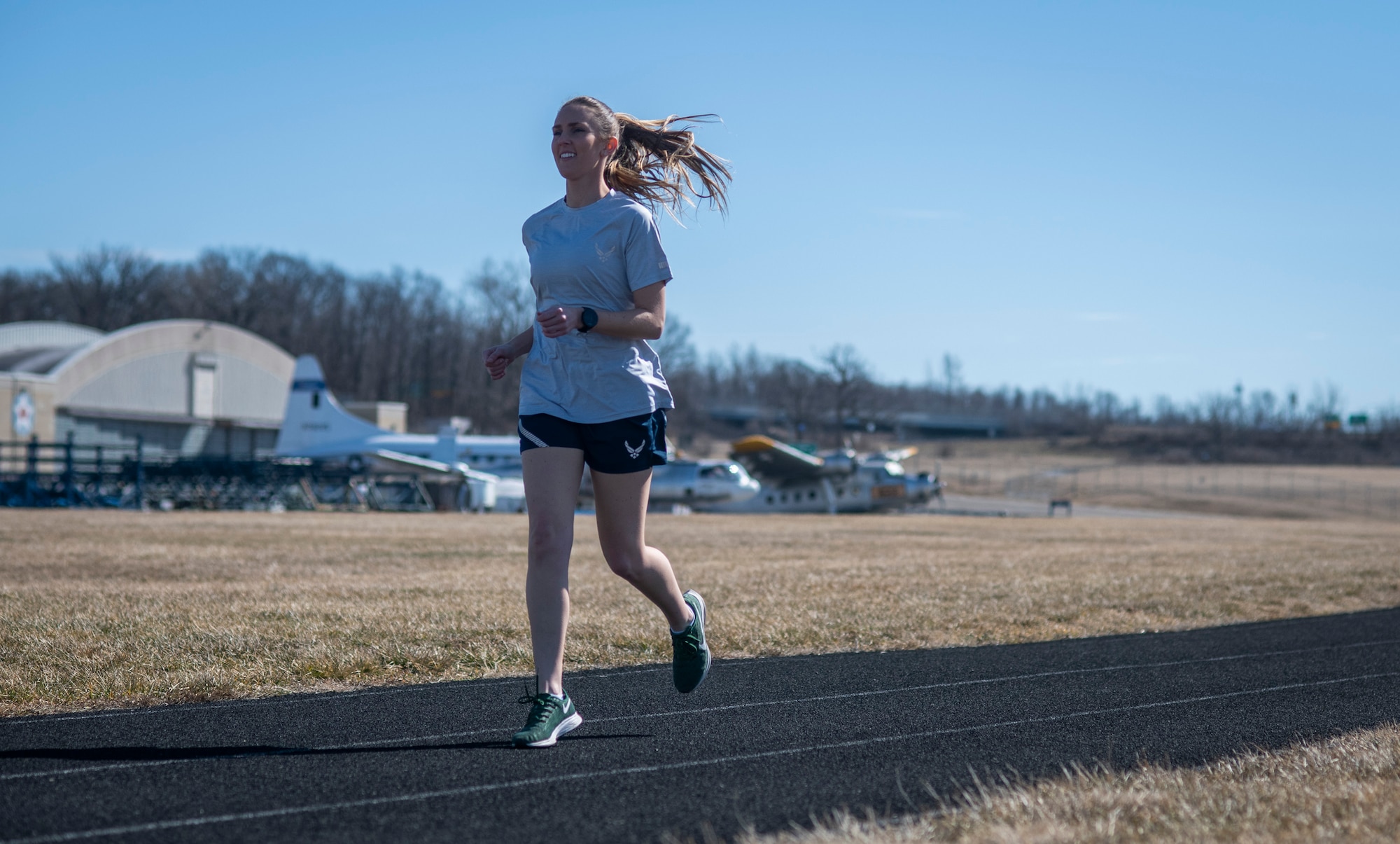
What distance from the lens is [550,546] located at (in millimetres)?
3707

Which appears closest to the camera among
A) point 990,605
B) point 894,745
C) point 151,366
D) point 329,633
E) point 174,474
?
point 894,745

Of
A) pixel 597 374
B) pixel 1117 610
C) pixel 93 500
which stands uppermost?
pixel 597 374

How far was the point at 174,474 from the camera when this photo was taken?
32.8 meters

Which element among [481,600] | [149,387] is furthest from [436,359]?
[481,600]

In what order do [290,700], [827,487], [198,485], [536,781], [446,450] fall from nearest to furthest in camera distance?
[536,781] < [290,700] < [198,485] < [827,487] < [446,450]

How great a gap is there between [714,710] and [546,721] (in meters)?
0.88

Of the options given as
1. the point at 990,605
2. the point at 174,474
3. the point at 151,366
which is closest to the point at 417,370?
the point at 151,366

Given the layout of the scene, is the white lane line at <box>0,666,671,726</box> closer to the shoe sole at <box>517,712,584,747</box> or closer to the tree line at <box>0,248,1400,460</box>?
the shoe sole at <box>517,712,584,747</box>

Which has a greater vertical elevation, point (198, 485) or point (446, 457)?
point (446, 457)

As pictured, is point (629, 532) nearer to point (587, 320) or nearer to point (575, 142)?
point (587, 320)

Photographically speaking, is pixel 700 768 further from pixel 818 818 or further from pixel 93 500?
pixel 93 500

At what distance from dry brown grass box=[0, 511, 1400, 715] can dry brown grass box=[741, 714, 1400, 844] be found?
283 centimetres

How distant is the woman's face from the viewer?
3.85 metres

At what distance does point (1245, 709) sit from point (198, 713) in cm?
407
